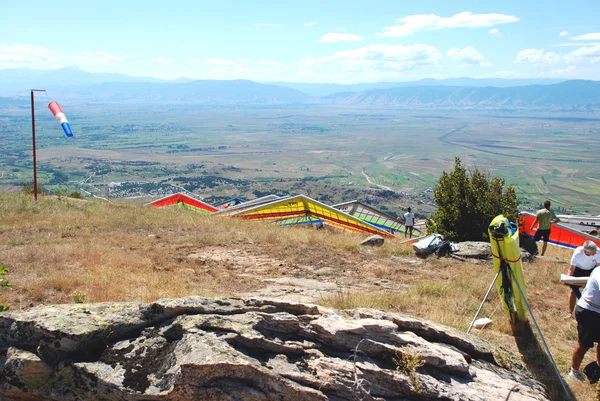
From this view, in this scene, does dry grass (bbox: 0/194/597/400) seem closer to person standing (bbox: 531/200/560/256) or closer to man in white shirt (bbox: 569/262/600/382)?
man in white shirt (bbox: 569/262/600/382)

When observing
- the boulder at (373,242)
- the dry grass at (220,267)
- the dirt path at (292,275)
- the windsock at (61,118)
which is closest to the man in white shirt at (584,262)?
the dry grass at (220,267)

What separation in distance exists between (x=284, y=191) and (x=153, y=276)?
83948 millimetres

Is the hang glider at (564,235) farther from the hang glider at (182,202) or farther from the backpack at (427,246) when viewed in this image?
the hang glider at (182,202)

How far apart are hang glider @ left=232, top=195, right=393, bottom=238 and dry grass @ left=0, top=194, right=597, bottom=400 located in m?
4.16

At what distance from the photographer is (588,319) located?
648 cm

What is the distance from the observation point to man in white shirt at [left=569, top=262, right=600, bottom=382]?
6.43 metres

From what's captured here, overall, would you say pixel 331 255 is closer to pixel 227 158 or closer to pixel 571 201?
pixel 571 201

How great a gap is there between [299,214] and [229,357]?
60.8 feet

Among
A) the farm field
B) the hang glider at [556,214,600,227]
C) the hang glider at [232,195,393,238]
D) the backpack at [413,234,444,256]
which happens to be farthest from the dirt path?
the farm field

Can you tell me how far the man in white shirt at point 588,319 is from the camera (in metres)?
6.43

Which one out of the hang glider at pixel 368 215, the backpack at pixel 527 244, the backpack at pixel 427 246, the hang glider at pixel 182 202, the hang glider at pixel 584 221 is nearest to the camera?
the backpack at pixel 427 246

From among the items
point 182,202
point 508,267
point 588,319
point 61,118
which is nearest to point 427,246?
point 508,267

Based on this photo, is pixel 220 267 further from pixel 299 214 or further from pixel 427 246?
pixel 299 214

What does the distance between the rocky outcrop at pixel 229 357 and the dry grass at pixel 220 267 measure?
2311 millimetres
